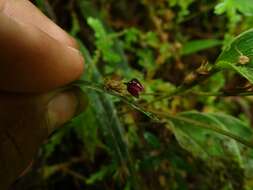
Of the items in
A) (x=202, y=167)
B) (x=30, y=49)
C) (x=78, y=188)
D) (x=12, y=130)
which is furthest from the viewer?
(x=78, y=188)

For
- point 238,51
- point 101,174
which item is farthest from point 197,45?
point 238,51

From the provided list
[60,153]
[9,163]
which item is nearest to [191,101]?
[60,153]

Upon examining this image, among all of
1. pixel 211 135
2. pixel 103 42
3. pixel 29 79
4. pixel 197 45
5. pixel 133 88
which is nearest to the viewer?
pixel 29 79

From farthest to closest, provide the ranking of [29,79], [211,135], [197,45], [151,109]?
A: [197,45]
[211,135]
[151,109]
[29,79]

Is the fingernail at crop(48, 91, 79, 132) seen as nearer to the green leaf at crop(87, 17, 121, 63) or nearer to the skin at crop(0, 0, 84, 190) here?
the skin at crop(0, 0, 84, 190)

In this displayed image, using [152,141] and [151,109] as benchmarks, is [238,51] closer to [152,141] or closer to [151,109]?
[151,109]

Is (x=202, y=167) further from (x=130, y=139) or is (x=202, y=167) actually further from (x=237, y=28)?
(x=237, y=28)

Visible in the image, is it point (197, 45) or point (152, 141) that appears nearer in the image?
point (152, 141)
